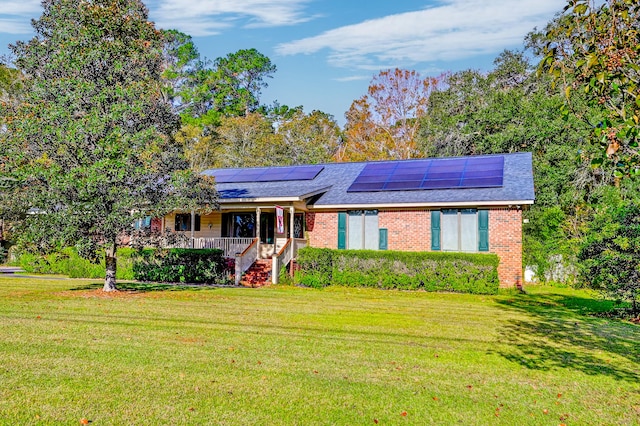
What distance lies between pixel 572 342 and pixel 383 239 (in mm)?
11268

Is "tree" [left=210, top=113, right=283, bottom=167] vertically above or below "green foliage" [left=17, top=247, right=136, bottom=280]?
above

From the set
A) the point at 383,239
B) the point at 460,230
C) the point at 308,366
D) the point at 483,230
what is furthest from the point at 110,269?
the point at 483,230

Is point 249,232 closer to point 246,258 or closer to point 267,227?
point 267,227

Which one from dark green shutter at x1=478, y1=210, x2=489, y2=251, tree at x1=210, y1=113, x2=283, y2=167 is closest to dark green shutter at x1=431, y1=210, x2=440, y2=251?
dark green shutter at x1=478, y1=210, x2=489, y2=251

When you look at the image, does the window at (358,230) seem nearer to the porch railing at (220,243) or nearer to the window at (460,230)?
the window at (460,230)

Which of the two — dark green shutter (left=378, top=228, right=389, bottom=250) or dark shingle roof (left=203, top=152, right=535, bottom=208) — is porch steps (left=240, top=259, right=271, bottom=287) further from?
dark green shutter (left=378, top=228, right=389, bottom=250)

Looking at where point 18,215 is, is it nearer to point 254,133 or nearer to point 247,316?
point 247,316

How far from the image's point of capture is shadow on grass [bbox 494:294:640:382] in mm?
7059

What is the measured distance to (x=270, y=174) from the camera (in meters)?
24.9

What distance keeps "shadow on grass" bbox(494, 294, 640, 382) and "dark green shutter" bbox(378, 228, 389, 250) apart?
264 inches

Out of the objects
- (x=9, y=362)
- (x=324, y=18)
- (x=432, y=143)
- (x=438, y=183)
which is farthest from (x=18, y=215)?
(x=432, y=143)

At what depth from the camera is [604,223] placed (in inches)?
477

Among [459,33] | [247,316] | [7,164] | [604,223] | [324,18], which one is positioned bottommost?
[247,316]

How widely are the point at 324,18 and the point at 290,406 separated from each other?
1339 centimetres
